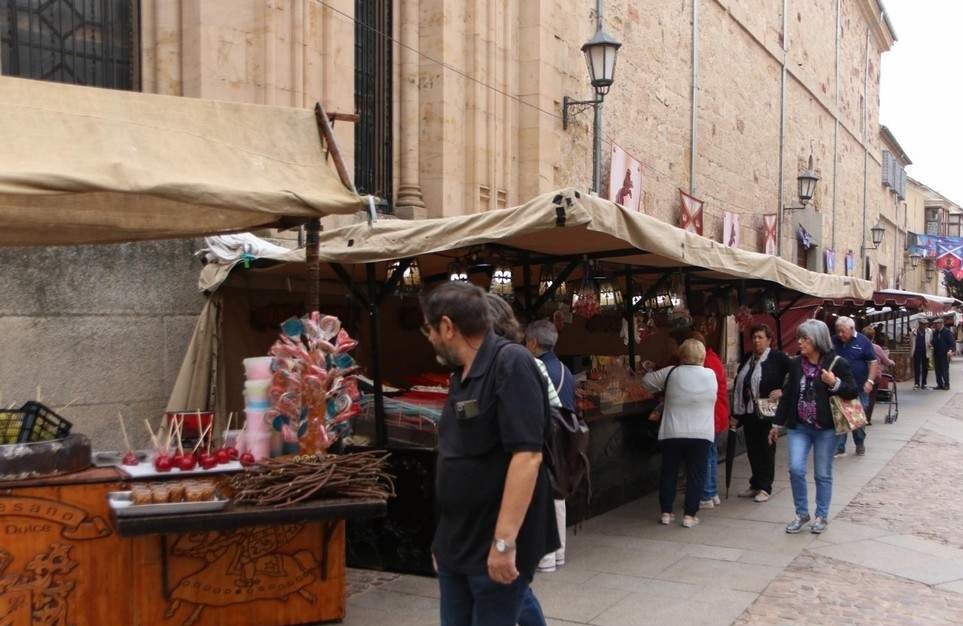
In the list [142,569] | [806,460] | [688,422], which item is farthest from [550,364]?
[142,569]

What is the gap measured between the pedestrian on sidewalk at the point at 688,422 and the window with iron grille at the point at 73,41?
17.6ft

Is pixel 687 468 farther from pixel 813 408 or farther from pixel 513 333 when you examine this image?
pixel 513 333

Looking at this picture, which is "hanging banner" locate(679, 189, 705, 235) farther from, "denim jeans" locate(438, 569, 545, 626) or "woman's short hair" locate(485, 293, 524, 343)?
"denim jeans" locate(438, 569, 545, 626)

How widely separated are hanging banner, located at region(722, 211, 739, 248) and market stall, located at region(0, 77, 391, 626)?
17.4 m

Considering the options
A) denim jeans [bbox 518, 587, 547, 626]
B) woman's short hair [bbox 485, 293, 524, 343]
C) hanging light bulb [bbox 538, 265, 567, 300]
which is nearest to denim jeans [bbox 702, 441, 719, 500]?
hanging light bulb [bbox 538, 265, 567, 300]

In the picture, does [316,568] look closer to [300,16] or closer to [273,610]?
[273,610]

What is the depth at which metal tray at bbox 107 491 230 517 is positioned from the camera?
14.1 ft

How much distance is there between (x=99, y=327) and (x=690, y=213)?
45.3 feet

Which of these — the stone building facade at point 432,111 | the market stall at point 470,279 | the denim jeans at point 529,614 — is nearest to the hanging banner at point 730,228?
the stone building facade at point 432,111

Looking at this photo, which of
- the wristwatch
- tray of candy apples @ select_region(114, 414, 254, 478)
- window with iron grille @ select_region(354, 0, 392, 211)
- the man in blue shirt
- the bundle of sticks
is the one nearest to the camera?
the wristwatch

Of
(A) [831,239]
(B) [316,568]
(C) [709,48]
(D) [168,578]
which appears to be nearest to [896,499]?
(B) [316,568]

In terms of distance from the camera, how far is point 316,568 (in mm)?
5070

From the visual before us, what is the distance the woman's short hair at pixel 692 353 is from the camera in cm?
762

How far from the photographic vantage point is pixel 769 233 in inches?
959
